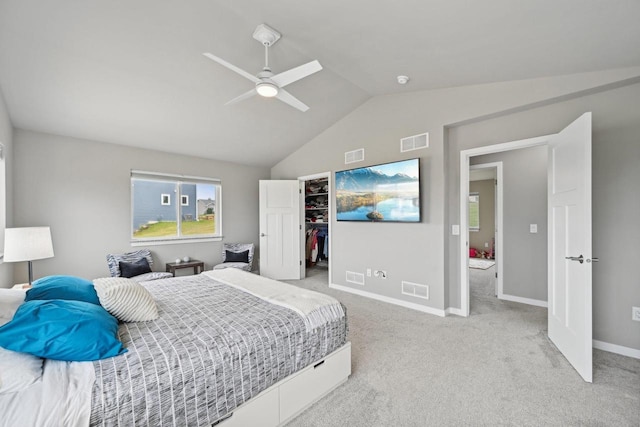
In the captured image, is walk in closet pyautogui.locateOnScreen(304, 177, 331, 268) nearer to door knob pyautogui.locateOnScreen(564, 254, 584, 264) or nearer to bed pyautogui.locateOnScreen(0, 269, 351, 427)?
bed pyautogui.locateOnScreen(0, 269, 351, 427)

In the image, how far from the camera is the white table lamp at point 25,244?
2.40m

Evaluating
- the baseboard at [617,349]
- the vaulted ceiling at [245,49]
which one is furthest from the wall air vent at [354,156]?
the baseboard at [617,349]

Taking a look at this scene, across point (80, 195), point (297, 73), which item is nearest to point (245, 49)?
point (297, 73)

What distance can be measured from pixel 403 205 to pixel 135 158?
4.18m

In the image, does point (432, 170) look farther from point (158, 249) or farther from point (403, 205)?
point (158, 249)

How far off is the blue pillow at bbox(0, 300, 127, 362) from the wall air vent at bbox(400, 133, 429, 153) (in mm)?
3641

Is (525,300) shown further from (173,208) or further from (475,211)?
(173,208)

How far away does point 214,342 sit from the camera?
4.75 feet

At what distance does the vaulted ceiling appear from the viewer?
6.43 feet

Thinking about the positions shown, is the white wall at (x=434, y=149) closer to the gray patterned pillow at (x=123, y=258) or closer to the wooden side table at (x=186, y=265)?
the wooden side table at (x=186, y=265)

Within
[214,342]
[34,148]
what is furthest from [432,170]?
[34,148]

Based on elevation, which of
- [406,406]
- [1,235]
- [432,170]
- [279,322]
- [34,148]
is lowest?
[406,406]

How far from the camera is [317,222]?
6070mm

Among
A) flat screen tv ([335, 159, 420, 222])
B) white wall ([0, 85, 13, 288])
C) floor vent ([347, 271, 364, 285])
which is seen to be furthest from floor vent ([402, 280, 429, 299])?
white wall ([0, 85, 13, 288])
